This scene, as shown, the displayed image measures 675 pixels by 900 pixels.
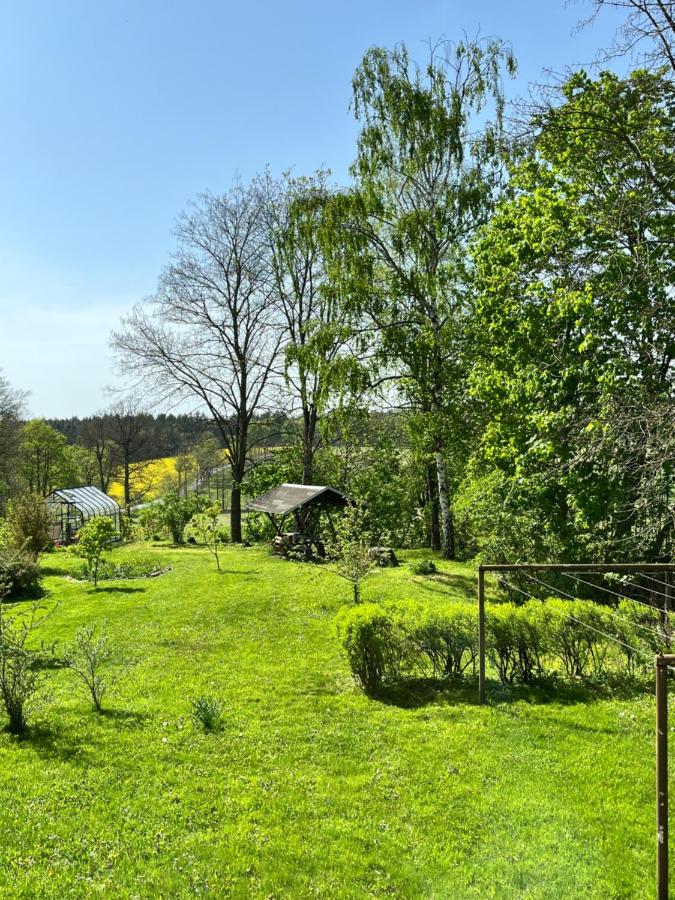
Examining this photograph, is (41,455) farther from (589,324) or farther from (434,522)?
(589,324)

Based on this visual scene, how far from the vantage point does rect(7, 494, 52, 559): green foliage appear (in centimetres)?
1927

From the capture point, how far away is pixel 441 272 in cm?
1647

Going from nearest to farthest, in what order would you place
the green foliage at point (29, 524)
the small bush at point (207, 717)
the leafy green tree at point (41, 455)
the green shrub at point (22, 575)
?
the small bush at point (207, 717), the green shrub at point (22, 575), the green foliage at point (29, 524), the leafy green tree at point (41, 455)

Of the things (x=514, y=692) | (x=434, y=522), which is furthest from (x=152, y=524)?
(x=514, y=692)

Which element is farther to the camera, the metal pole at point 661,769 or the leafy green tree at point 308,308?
the leafy green tree at point 308,308

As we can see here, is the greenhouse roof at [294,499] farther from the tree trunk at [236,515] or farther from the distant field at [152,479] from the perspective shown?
the distant field at [152,479]

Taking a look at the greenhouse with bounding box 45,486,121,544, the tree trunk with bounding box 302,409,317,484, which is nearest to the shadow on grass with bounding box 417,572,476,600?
the tree trunk with bounding box 302,409,317,484

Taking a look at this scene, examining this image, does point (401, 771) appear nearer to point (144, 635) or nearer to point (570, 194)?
point (144, 635)

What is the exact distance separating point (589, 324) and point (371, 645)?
7.51m

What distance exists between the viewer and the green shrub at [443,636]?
7.83 m

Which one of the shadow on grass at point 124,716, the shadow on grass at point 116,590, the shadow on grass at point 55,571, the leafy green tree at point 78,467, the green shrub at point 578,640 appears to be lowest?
the shadow on grass at point 55,571

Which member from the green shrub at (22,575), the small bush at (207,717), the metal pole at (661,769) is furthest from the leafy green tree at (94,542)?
the metal pole at (661,769)

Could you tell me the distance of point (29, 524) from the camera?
19609 millimetres

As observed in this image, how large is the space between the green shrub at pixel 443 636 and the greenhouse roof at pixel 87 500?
24.1m
